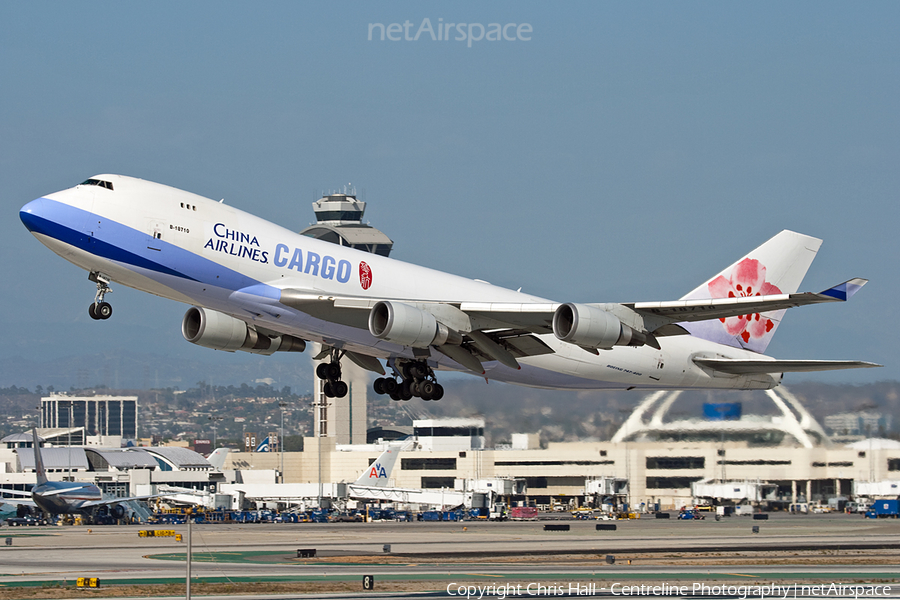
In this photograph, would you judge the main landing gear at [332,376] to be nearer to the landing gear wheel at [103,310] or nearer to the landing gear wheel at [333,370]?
the landing gear wheel at [333,370]

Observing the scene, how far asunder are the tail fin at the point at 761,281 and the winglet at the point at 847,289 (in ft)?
41.7

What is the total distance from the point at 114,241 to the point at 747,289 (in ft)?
81.3

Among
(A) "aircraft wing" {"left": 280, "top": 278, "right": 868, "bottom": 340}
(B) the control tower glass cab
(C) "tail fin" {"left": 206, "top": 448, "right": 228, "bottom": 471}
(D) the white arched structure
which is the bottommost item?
(C) "tail fin" {"left": 206, "top": 448, "right": 228, "bottom": 471}

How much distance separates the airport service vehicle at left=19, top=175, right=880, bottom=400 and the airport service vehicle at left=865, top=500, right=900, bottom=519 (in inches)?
1417

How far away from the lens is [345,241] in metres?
184

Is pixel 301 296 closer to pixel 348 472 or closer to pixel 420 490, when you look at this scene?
pixel 420 490

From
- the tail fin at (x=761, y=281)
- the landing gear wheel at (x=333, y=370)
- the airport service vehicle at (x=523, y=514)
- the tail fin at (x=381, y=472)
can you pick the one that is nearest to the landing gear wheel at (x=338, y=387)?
the landing gear wheel at (x=333, y=370)

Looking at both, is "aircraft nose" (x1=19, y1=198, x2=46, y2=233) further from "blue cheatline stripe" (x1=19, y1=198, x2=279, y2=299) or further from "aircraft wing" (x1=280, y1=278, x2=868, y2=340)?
"aircraft wing" (x1=280, y1=278, x2=868, y2=340)

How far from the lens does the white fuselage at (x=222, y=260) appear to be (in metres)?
32.4

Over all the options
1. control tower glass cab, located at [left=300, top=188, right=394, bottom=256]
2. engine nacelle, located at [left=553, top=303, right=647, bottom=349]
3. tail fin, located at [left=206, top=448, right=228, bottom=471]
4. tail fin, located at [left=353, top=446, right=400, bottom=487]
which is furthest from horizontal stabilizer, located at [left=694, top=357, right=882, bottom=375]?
control tower glass cab, located at [left=300, top=188, right=394, bottom=256]

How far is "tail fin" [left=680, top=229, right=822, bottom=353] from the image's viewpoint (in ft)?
147

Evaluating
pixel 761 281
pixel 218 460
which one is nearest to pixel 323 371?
pixel 761 281

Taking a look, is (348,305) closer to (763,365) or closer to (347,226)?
(763,365)

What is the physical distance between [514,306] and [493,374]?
573 cm
